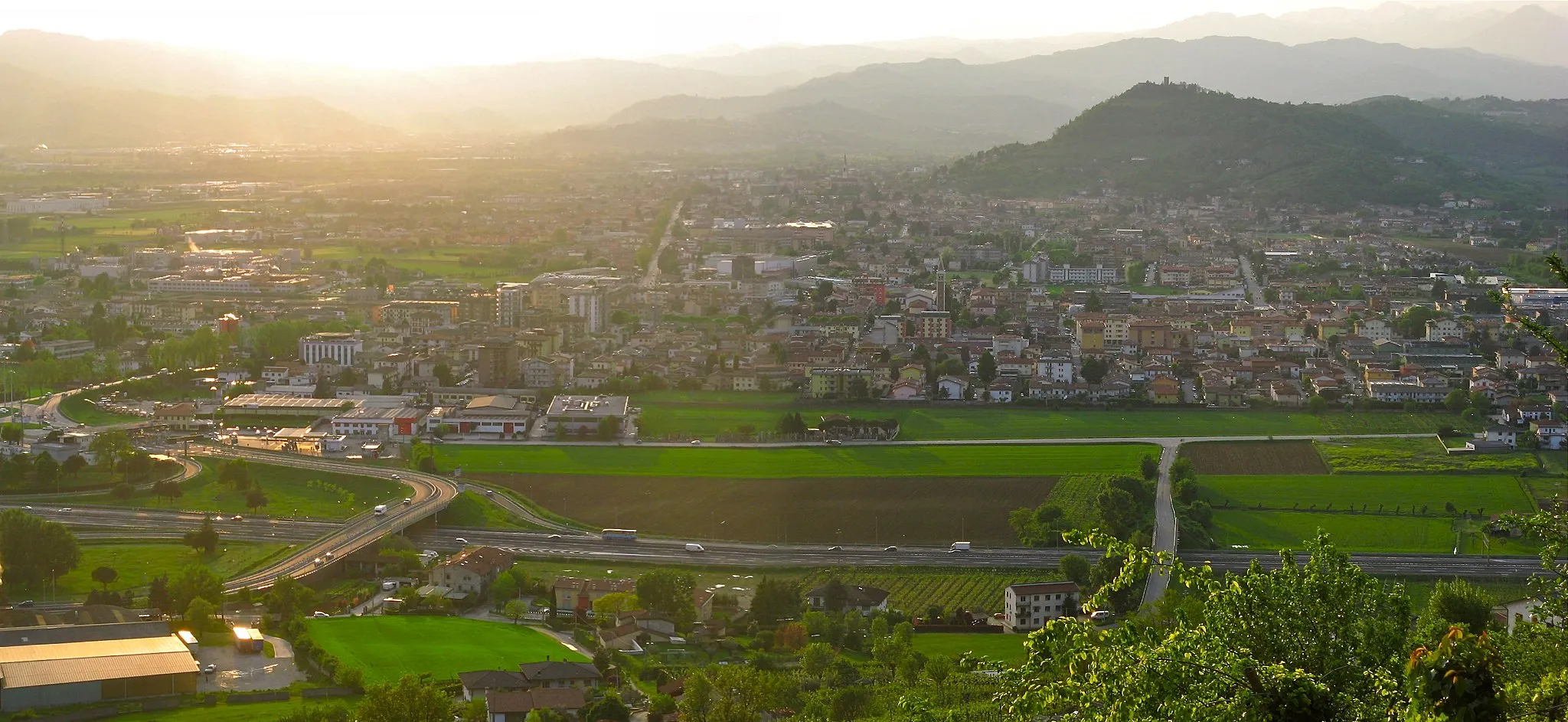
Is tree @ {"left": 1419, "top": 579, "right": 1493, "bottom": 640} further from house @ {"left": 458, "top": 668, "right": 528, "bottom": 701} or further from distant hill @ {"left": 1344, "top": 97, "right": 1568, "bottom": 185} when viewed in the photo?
distant hill @ {"left": 1344, "top": 97, "right": 1568, "bottom": 185}

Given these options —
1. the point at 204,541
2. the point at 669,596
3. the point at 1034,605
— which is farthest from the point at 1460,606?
the point at 204,541

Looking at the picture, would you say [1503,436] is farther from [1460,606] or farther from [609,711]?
[609,711]

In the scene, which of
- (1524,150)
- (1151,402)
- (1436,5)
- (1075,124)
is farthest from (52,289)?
(1436,5)

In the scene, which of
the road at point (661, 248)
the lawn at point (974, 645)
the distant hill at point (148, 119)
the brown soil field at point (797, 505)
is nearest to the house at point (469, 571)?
the brown soil field at point (797, 505)

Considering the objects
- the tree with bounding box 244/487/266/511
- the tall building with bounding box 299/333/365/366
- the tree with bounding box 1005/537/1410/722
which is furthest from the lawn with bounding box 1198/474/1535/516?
the tall building with bounding box 299/333/365/366

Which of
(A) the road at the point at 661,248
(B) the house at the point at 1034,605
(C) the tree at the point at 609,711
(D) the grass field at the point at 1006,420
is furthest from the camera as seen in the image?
(A) the road at the point at 661,248

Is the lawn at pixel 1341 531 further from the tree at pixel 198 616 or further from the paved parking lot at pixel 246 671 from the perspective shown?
the tree at pixel 198 616
